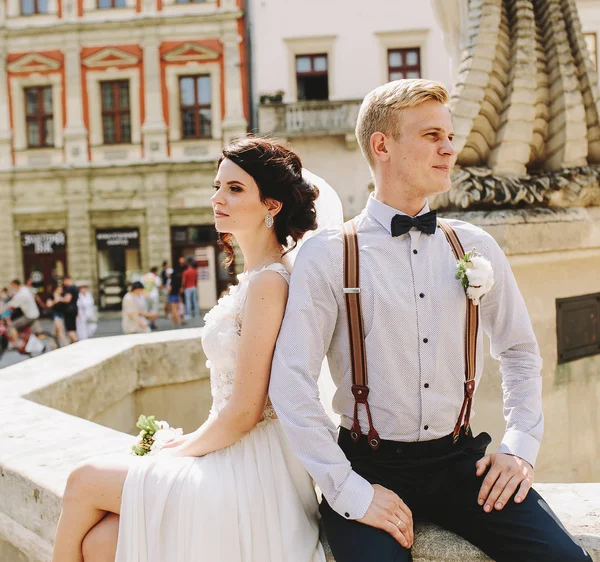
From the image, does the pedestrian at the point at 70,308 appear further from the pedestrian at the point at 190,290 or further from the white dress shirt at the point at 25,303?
the pedestrian at the point at 190,290

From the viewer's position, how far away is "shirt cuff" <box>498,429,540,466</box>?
5.80 feet

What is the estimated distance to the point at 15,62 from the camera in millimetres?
20797

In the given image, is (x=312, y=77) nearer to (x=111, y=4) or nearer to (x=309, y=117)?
(x=309, y=117)

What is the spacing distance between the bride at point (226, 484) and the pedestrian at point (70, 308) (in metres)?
11.3

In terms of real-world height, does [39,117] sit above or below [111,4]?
below

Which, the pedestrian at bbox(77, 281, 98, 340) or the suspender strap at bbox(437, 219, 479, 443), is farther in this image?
the pedestrian at bbox(77, 281, 98, 340)

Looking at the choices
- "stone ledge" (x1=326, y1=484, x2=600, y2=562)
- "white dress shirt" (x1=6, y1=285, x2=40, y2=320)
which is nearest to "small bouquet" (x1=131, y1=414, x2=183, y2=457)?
"stone ledge" (x1=326, y1=484, x2=600, y2=562)

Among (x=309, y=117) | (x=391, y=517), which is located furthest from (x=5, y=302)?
(x=391, y=517)

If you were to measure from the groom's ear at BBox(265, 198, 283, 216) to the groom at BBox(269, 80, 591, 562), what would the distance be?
1.25ft

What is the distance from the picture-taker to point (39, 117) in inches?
830

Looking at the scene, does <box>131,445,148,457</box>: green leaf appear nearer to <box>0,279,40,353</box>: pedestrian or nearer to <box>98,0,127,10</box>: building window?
<box>0,279,40,353</box>: pedestrian

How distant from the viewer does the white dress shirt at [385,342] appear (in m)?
1.74

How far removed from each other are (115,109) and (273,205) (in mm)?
20160

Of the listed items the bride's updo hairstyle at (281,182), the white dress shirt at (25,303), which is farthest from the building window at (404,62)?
the bride's updo hairstyle at (281,182)
